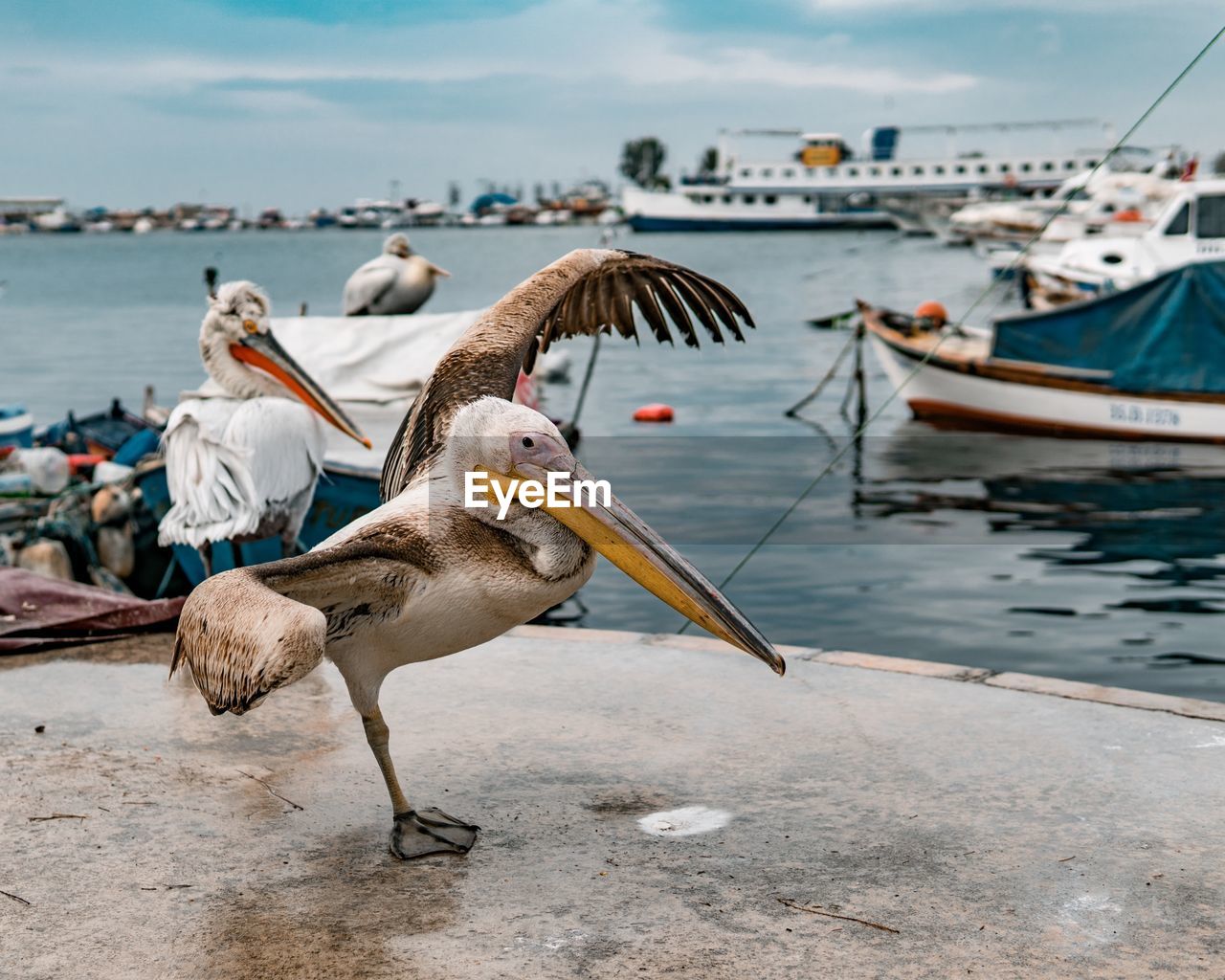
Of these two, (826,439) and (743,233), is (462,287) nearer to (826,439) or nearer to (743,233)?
(743,233)

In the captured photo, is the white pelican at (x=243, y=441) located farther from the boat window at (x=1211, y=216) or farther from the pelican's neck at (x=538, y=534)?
the boat window at (x=1211, y=216)

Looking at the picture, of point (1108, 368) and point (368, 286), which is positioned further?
point (1108, 368)

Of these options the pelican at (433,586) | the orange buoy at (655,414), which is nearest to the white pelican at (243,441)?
the pelican at (433,586)

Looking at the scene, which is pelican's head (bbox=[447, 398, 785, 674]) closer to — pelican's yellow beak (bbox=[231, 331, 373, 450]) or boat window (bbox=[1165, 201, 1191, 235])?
pelican's yellow beak (bbox=[231, 331, 373, 450])

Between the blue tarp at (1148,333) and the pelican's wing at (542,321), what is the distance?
1346 centimetres

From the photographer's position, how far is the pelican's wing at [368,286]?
11.6m

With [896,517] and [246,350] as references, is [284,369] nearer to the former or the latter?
[246,350]

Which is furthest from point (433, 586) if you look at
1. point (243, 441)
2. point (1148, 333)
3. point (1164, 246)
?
point (1164, 246)

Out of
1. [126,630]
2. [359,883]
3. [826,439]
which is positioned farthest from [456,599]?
[826,439]

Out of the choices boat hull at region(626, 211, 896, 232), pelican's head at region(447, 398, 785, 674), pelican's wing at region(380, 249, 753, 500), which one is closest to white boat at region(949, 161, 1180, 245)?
pelican's wing at region(380, 249, 753, 500)

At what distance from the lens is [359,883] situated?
3.93 meters

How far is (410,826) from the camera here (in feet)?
13.6

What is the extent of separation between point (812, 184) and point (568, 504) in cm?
11001

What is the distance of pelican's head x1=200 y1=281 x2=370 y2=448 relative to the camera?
7309 mm
